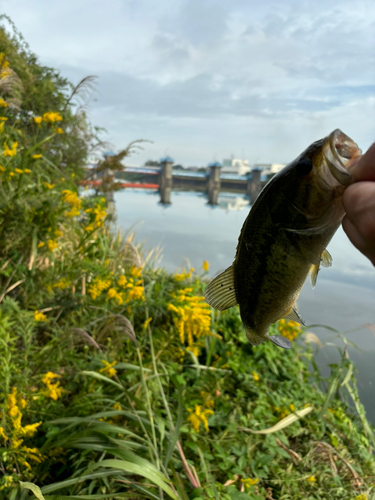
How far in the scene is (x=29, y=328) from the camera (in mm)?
1901

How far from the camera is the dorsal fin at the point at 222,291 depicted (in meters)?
0.80

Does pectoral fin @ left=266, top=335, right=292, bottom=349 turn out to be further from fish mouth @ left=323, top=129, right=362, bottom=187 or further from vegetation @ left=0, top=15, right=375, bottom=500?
vegetation @ left=0, top=15, right=375, bottom=500

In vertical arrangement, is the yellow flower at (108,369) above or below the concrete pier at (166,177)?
below

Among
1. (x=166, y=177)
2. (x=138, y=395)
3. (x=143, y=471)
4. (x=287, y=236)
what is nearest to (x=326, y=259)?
(x=287, y=236)

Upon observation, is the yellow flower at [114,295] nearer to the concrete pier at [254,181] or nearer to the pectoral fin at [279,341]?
the pectoral fin at [279,341]

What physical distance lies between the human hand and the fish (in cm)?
3

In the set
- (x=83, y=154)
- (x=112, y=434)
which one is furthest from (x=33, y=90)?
(x=112, y=434)

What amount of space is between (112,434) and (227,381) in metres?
0.88

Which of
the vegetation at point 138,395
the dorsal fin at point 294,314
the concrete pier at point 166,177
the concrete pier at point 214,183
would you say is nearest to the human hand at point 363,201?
Answer: the dorsal fin at point 294,314

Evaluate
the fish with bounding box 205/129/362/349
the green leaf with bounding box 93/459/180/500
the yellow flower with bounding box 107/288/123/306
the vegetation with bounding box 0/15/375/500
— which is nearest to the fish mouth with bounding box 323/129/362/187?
the fish with bounding box 205/129/362/349

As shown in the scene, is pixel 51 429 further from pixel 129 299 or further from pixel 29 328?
pixel 129 299

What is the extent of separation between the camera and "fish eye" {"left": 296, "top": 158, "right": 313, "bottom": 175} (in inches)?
24.0

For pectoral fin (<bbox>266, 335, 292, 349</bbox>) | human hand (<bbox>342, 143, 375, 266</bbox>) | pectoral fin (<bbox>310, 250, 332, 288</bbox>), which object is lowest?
pectoral fin (<bbox>266, 335, 292, 349</bbox>)

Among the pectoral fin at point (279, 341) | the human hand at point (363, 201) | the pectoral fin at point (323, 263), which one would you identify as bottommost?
the pectoral fin at point (279, 341)
